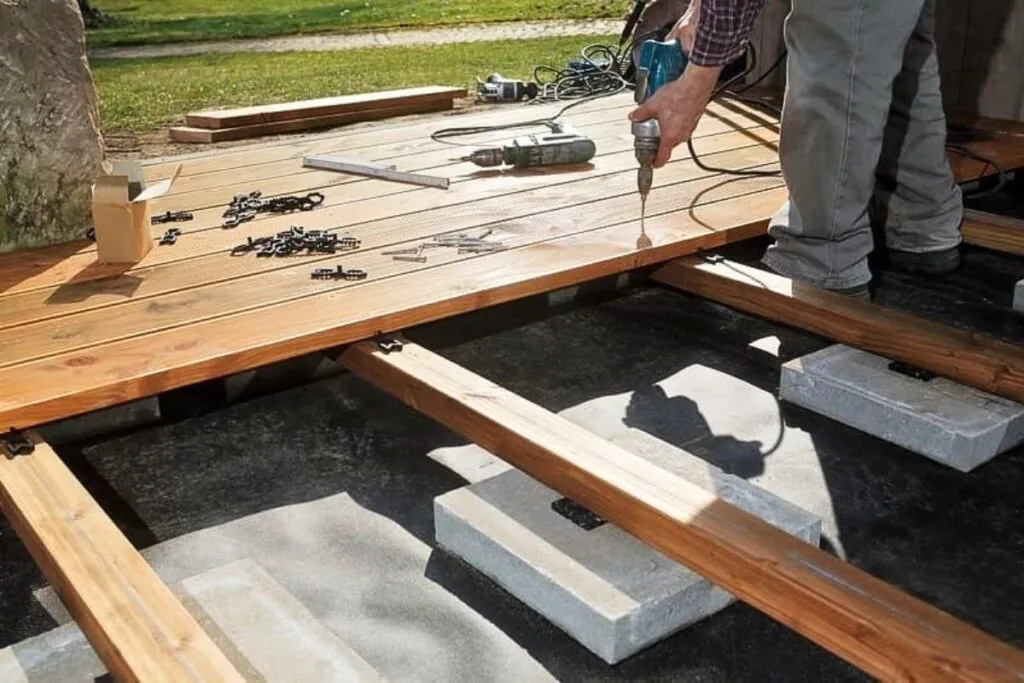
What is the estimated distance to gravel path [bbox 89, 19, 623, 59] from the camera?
927 centimetres

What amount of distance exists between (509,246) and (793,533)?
1146mm

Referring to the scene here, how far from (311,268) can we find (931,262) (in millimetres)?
1605

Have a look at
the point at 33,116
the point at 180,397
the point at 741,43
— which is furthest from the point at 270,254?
the point at 741,43

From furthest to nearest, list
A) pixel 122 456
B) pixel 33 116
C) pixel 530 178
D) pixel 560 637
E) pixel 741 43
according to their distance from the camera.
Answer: pixel 530 178 → pixel 33 116 → pixel 741 43 → pixel 122 456 → pixel 560 637

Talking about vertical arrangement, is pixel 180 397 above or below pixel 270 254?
below

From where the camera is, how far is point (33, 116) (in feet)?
7.93

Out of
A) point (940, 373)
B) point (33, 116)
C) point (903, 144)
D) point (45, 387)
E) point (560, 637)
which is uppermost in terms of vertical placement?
point (33, 116)

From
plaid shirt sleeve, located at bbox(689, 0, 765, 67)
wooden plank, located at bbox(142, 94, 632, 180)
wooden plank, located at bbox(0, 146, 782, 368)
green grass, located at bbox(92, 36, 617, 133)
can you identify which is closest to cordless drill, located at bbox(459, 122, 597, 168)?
wooden plank, located at bbox(0, 146, 782, 368)

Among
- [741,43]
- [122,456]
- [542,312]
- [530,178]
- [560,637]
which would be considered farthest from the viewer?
[530,178]

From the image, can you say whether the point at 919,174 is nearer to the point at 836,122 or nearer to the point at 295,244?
the point at 836,122

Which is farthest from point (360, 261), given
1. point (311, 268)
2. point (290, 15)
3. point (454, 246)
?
point (290, 15)

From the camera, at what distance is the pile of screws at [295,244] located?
2469mm

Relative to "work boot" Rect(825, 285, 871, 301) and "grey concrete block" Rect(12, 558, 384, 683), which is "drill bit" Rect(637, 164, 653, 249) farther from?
"grey concrete block" Rect(12, 558, 384, 683)

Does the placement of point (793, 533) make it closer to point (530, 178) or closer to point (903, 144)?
point (903, 144)
